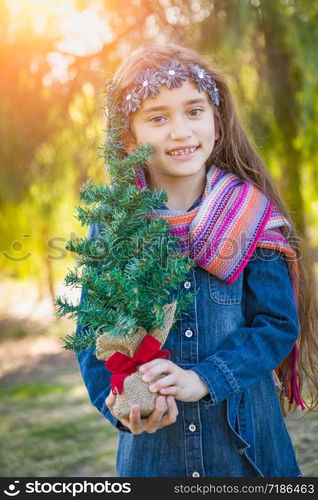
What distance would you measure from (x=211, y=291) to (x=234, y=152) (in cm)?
49

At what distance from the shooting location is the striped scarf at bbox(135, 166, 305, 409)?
169 centimetres

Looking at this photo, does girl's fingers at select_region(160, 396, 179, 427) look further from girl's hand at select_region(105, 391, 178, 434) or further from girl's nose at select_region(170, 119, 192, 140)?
girl's nose at select_region(170, 119, 192, 140)

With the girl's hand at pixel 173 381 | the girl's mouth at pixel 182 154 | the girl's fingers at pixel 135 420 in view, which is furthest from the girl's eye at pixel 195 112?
the girl's fingers at pixel 135 420

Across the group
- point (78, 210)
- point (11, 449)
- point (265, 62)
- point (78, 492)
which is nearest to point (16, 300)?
point (11, 449)

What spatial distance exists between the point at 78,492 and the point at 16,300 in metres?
7.50

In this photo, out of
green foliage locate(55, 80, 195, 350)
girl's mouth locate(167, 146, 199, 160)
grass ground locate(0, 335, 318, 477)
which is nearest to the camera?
green foliage locate(55, 80, 195, 350)

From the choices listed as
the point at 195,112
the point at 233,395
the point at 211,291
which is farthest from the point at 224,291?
the point at 195,112

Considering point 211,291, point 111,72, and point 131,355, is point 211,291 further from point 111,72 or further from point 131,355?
point 111,72

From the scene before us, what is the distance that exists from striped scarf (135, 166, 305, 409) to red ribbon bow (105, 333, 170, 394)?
336 millimetres

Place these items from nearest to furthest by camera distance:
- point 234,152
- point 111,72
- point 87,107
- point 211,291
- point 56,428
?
point 211,291 → point 234,152 → point 111,72 → point 56,428 → point 87,107

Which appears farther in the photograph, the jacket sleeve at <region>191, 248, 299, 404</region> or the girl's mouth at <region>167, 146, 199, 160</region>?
the girl's mouth at <region>167, 146, 199, 160</region>

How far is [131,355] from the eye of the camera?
4.90 ft

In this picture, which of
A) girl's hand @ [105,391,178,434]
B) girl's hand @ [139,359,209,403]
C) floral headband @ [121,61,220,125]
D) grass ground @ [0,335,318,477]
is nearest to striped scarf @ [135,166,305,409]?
floral headband @ [121,61,220,125]

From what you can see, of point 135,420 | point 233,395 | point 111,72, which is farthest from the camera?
point 111,72
